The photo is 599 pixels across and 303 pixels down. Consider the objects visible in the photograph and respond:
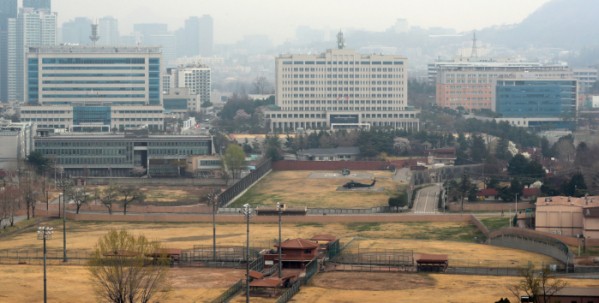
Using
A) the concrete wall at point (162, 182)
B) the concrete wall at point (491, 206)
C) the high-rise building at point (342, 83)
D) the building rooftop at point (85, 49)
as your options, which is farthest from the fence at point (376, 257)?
the high-rise building at point (342, 83)

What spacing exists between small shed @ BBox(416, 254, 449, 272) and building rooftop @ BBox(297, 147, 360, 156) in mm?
74420

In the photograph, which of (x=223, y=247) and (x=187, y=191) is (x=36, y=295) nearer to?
(x=223, y=247)

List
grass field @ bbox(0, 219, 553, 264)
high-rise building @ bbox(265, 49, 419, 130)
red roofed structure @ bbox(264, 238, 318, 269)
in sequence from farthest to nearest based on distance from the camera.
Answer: high-rise building @ bbox(265, 49, 419, 130)
grass field @ bbox(0, 219, 553, 264)
red roofed structure @ bbox(264, 238, 318, 269)

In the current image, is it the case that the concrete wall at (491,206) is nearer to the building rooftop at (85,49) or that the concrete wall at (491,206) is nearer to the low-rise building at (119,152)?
the low-rise building at (119,152)

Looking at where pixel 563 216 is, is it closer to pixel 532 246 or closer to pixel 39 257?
pixel 532 246

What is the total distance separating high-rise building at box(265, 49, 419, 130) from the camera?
186 metres

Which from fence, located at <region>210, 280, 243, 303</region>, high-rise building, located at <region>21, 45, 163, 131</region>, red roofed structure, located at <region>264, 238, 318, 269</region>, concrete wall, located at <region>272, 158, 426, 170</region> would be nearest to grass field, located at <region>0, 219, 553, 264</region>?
red roofed structure, located at <region>264, 238, 318, 269</region>

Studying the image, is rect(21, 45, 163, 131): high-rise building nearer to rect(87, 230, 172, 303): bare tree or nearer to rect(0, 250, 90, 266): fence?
rect(0, 250, 90, 266): fence

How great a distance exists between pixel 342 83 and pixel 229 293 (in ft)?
456

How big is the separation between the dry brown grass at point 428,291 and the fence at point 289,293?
34 centimetres

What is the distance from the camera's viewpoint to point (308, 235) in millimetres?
74125

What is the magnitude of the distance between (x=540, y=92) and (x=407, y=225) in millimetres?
111151

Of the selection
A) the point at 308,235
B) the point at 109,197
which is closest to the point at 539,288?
the point at 308,235

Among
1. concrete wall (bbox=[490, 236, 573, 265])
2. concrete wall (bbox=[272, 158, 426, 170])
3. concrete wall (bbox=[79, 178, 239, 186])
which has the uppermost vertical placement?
concrete wall (bbox=[272, 158, 426, 170])
